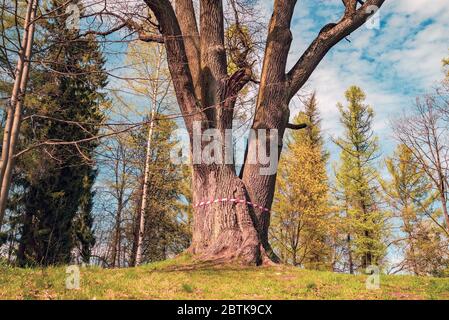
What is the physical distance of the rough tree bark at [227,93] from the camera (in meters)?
7.27

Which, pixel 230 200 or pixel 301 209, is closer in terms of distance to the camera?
pixel 230 200

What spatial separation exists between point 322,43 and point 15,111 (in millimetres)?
6531

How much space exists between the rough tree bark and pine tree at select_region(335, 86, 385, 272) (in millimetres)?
13826

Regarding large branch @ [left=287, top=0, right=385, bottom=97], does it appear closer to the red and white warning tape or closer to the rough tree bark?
the rough tree bark

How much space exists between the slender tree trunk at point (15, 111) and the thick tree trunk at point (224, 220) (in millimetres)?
3738

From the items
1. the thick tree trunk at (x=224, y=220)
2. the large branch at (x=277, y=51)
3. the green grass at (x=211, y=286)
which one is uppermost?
the large branch at (x=277, y=51)

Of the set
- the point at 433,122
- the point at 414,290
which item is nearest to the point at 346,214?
the point at 433,122

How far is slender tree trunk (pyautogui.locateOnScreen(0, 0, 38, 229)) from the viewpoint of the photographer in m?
4.18

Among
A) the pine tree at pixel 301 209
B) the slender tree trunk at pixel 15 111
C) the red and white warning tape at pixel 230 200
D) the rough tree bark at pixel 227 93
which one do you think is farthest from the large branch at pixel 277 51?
the pine tree at pixel 301 209

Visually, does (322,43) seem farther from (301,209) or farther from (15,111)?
(301,209)

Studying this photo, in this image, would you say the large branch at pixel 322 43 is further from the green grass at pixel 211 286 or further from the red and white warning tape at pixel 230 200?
the green grass at pixel 211 286

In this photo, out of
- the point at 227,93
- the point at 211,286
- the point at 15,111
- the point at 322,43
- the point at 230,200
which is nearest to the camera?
the point at 15,111

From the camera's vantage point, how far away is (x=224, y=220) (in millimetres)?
7277

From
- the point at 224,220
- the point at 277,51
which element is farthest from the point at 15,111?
the point at 277,51
